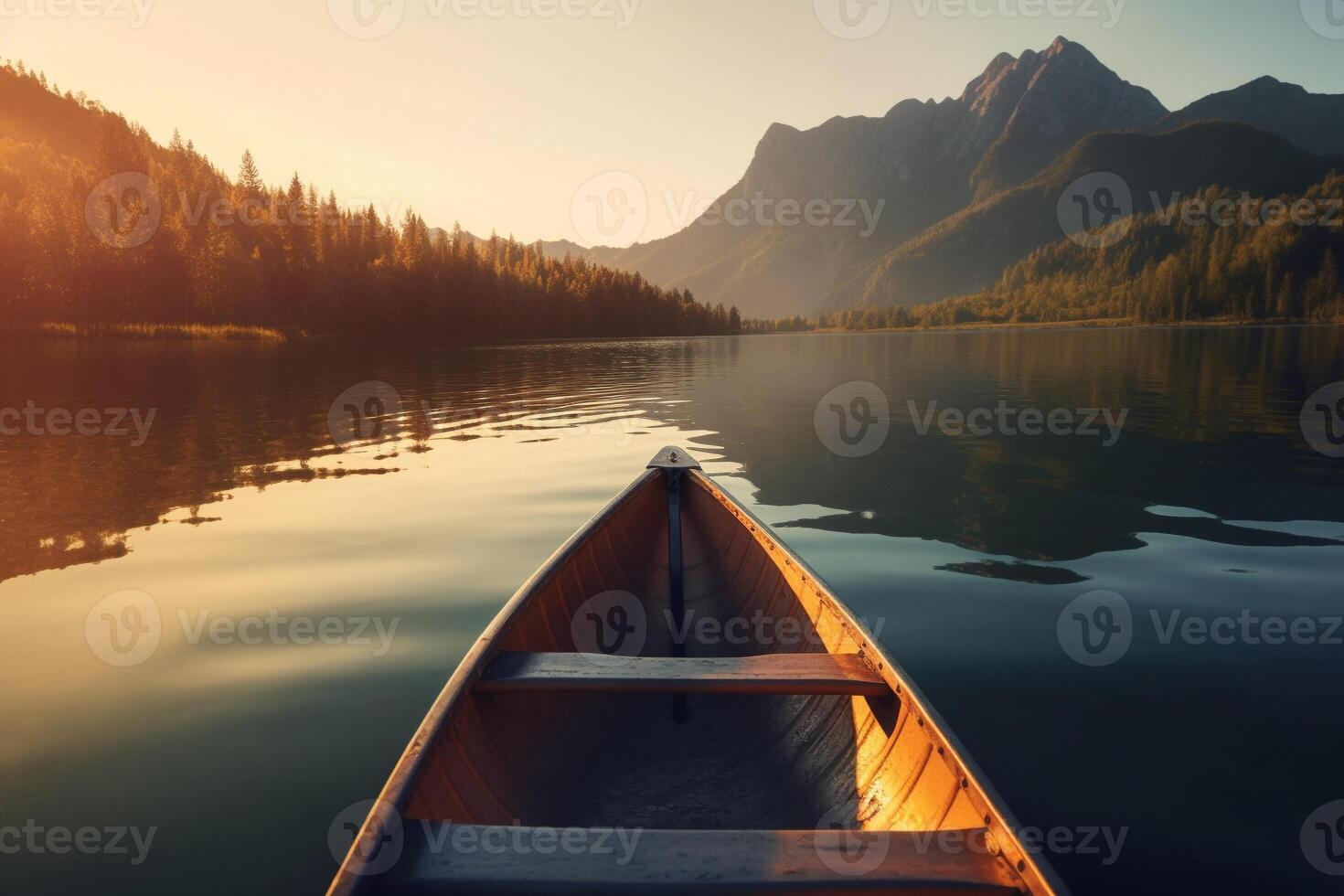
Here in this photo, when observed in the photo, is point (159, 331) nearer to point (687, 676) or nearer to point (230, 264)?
point (230, 264)

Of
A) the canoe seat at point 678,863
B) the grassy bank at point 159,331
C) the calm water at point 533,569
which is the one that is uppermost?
the grassy bank at point 159,331

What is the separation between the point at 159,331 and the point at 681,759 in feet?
307

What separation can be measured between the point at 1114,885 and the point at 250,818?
5.47 metres

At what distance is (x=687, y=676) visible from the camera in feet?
14.2

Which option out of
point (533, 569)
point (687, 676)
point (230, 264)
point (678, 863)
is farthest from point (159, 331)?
point (678, 863)

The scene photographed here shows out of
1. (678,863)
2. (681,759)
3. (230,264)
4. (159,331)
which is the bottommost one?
(681,759)

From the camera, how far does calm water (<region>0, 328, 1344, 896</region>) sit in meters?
4.62

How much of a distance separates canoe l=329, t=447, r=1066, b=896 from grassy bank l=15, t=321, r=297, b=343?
85.3m

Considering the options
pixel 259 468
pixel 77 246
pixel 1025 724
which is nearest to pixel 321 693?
pixel 1025 724

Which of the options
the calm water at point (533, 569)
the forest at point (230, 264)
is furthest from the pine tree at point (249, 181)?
the calm water at point (533, 569)

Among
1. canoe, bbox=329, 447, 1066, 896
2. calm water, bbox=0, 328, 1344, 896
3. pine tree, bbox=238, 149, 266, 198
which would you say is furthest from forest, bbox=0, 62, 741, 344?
canoe, bbox=329, 447, 1066, 896

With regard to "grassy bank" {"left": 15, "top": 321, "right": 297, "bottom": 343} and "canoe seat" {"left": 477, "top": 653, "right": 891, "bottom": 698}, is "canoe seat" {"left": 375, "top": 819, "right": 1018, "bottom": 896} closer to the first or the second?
"canoe seat" {"left": 477, "top": 653, "right": 891, "bottom": 698}

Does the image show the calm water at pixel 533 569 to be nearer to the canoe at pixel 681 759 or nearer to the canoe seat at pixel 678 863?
the canoe at pixel 681 759

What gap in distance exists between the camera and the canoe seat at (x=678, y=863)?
2674 millimetres
